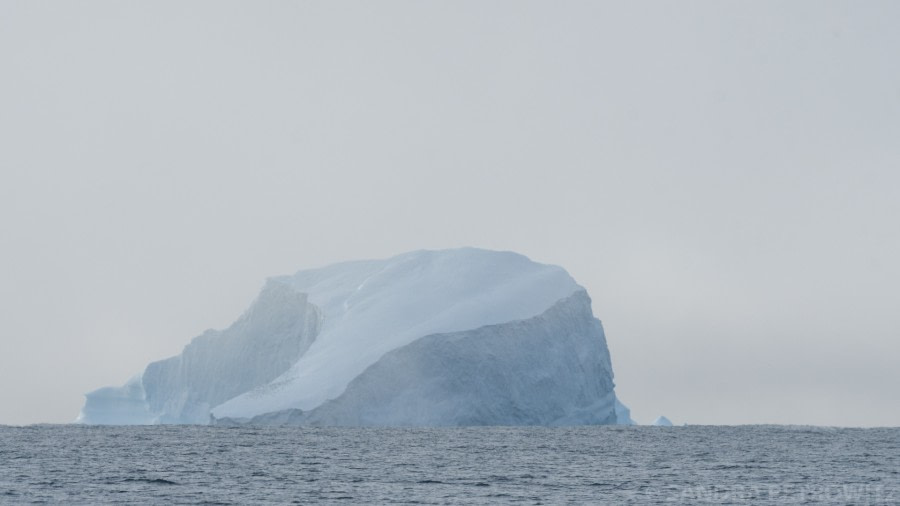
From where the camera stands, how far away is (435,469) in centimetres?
3066

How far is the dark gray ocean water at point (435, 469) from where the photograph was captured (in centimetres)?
2342

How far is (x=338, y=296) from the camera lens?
47.8 metres

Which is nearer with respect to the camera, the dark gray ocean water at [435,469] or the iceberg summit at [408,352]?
the dark gray ocean water at [435,469]

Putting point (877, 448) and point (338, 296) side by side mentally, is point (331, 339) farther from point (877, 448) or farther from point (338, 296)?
point (877, 448)

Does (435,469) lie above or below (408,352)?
below

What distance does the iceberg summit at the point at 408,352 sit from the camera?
40750 millimetres

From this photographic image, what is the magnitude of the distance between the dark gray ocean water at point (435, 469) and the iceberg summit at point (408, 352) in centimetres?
144

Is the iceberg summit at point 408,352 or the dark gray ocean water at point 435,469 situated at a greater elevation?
the iceberg summit at point 408,352

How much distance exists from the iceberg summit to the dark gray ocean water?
4.73 feet

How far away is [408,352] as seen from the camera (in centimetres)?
4047

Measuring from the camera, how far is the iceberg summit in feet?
134

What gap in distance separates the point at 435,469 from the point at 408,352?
398 inches

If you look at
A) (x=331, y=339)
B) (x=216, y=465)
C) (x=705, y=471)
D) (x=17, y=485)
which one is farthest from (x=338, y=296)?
(x=17, y=485)

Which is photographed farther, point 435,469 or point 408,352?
point 408,352
